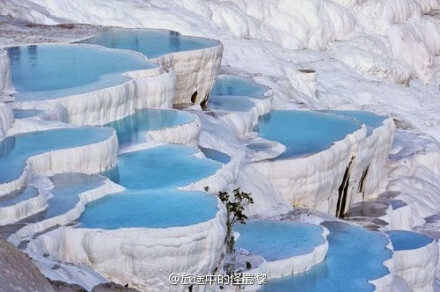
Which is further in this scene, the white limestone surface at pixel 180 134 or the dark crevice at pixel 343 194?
the dark crevice at pixel 343 194

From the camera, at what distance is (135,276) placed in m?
8.91

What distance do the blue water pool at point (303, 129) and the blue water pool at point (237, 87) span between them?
590mm

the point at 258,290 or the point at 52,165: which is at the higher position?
the point at 52,165

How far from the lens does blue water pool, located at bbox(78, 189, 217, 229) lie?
915 centimetres

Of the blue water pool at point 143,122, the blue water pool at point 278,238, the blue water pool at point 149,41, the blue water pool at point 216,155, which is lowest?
the blue water pool at point 278,238

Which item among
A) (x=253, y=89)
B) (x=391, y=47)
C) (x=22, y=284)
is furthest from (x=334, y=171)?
(x=391, y=47)

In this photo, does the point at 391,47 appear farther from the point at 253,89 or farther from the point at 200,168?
the point at 200,168

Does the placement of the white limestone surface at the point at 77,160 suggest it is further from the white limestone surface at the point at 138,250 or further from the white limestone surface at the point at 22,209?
the white limestone surface at the point at 138,250

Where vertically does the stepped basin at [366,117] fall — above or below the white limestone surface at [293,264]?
below

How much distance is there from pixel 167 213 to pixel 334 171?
563 cm

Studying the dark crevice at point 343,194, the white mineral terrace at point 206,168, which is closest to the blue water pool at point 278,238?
the white mineral terrace at point 206,168

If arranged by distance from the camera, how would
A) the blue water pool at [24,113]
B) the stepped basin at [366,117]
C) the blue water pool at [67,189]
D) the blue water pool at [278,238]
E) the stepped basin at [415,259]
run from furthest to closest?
the stepped basin at [366,117], the stepped basin at [415,259], the blue water pool at [24,113], the blue water pool at [278,238], the blue water pool at [67,189]

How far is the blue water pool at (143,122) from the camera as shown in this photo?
41.0 ft

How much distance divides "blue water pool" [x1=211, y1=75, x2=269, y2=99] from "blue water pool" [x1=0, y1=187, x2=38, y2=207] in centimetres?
777
